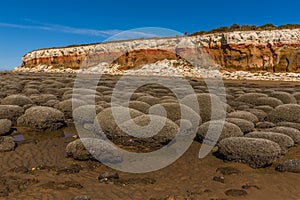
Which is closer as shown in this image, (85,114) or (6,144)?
(6,144)

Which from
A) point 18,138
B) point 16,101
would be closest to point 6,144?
point 18,138

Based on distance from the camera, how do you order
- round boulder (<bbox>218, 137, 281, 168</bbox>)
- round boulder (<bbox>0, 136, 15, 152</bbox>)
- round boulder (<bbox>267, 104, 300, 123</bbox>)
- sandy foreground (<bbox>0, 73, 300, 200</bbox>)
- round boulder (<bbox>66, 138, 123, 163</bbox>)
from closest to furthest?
sandy foreground (<bbox>0, 73, 300, 200</bbox>)
round boulder (<bbox>218, 137, 281, 168</bbox>)
round boulder (<bbox>66, 138, 123, 163</bbox>)
round boulder (<bbox>0, 136, 15, 152</bbox>)
round boulder (<bbox>267, 104, 300, 123</bbox>)

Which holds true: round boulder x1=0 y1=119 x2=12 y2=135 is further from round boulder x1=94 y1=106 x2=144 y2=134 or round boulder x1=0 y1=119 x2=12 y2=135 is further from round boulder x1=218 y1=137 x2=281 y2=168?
round boulder x1=218 y1=137 x2=281 y2=168

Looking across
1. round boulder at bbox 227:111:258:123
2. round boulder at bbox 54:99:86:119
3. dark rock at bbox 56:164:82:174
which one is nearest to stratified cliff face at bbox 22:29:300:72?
round boulder at bbox 227:111:258:123

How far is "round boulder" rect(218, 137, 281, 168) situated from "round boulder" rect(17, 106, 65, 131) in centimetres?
856

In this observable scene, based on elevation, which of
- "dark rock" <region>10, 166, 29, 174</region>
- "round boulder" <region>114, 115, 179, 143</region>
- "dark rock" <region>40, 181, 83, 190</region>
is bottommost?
"dark rock" <region>40, 181, 83, 190</region>

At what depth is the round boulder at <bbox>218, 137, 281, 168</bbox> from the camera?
33.0 ft

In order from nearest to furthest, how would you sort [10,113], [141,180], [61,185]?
[61,185]
[141,180]
[10,113]

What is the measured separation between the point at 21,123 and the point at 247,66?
167ft

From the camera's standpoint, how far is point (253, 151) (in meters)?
10.2

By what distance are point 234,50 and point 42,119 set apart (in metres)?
50.7

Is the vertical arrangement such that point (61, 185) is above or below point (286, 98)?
below

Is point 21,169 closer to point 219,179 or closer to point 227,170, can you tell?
point 219,179

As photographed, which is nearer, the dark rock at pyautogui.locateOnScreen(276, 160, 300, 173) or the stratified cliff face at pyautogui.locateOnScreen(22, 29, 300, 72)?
the dark rock at pyautogui.locateOnScreen(276, 160, 300, 173)
